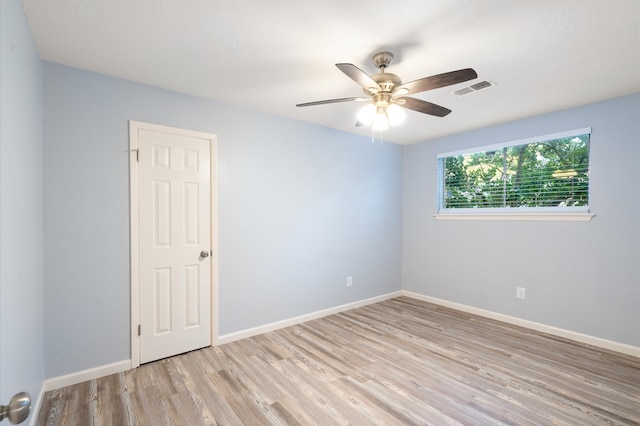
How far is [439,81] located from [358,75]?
0.51m

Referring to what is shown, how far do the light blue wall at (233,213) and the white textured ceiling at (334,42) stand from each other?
31 centimetres

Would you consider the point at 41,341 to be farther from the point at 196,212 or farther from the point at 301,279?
the point at 301,279

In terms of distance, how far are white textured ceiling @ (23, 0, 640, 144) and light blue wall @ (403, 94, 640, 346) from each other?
1.57 ft

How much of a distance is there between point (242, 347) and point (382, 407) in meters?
1.52

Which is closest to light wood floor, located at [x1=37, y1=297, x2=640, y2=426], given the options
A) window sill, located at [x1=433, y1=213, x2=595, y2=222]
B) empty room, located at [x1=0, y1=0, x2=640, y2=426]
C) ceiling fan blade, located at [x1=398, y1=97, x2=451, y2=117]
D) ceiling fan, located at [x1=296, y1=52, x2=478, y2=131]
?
empty room, located at [x1=0, y1=0, x2=640, y2=426]

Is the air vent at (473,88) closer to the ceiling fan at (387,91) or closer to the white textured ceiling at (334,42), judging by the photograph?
the white textured ceiling at (334,42)

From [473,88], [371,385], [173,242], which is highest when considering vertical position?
[473,88]

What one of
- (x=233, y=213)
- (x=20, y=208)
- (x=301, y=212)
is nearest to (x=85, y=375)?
(x=20, y=208)

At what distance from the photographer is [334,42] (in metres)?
2.02

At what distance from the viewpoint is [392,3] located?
1.67m

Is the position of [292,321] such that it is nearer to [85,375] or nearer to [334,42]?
[85,375]

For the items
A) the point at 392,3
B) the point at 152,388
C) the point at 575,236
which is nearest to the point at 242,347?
the point at 152,388

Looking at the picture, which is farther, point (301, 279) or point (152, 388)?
point (301, 279)

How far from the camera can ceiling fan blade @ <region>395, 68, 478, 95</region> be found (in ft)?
5.72
